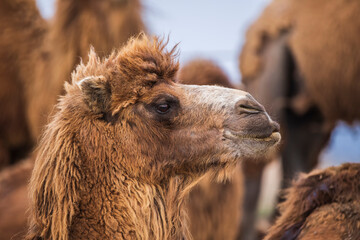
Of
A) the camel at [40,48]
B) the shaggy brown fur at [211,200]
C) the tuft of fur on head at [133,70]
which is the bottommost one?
the shaggy brown fur at [211,200]

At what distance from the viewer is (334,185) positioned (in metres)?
2.83

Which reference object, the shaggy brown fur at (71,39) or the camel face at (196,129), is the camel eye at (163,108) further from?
the shaggy brown fur at (71,39)

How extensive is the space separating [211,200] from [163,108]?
206 centimetres

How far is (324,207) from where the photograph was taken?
2801 millimetres

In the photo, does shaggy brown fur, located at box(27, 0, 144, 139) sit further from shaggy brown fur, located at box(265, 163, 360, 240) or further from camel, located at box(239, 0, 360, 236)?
shaggy brown fur, located at box(265, 163, 360, 240)

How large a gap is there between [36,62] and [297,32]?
333 cm

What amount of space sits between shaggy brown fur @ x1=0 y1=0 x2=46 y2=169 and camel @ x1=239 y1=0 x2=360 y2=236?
2579mm

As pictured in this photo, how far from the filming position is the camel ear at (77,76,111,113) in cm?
275

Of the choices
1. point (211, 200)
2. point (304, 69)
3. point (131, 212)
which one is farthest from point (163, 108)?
point (304, 69)

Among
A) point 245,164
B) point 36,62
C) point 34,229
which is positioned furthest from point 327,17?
point 34,229

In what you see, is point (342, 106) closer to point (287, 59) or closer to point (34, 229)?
point (287, 59)

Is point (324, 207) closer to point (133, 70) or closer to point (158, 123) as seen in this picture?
point (158, 123)

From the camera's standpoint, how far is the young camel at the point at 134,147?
2623 mm

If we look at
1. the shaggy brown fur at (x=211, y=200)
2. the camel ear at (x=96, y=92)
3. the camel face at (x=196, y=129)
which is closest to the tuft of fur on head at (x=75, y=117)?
the camel ear at (x=96, y=92)
